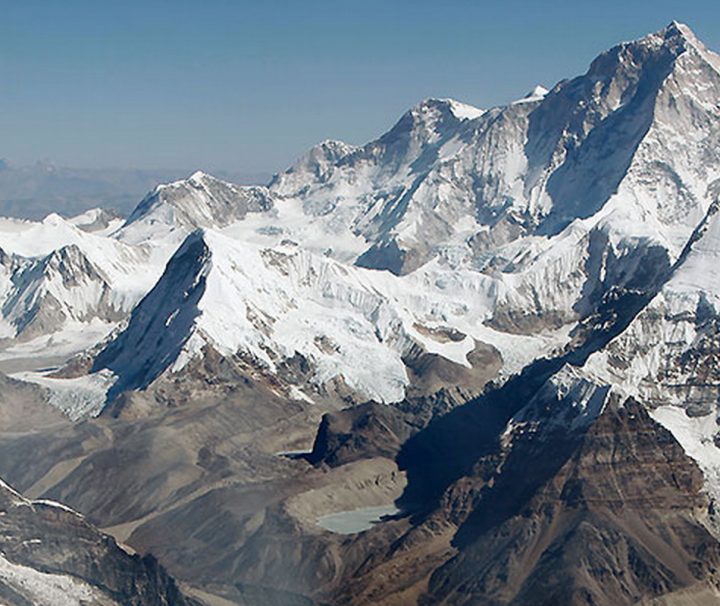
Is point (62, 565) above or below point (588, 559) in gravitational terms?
above

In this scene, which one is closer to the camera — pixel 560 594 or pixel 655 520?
pixel 560 594

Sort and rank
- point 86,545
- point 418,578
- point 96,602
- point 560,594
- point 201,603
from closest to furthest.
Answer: point 96,602, point 86,545, point 201,603, point 560,594, point 418,578

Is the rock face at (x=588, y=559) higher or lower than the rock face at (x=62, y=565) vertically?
lower

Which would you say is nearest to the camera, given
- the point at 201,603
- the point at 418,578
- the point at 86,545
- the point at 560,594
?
the point at 86,545

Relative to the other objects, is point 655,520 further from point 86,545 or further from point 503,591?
point 86,545

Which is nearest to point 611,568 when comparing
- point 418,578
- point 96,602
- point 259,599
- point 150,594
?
point 418,578

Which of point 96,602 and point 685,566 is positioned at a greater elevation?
point 96,602

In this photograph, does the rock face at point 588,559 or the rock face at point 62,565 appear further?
the rock face at point 588,559

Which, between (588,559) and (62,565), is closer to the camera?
(62,565)
